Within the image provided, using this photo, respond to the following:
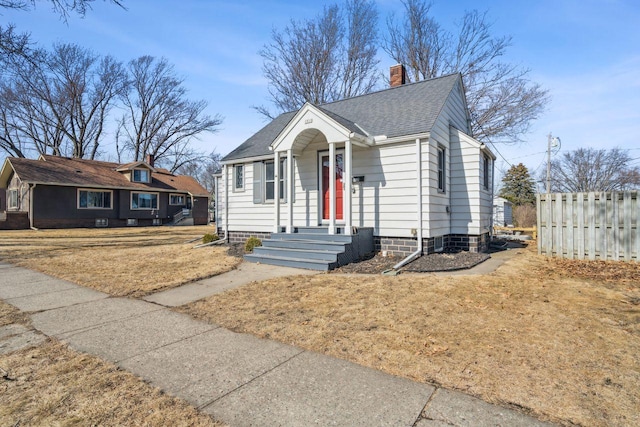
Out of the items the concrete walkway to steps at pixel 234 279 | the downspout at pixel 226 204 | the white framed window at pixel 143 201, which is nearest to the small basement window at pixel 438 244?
the concrete walkway to steps at pixel 234 279

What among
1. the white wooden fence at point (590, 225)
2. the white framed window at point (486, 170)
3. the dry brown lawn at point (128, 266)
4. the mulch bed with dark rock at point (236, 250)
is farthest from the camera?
the white framed window at point (486, 170)

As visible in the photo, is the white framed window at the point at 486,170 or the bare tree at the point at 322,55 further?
the bare tree at the point at 322,55

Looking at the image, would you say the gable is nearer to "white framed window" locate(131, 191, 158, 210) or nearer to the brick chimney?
the brick chimney

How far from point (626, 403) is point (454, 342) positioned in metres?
1.37

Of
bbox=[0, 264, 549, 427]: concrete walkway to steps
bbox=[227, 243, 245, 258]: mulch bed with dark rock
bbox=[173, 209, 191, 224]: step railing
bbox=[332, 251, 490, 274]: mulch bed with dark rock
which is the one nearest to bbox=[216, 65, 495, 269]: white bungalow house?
bbox=[332, 251, 490, 274]: mulch bed with dark rock

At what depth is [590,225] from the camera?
8.22 meters

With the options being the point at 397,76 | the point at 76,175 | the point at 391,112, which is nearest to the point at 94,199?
the point at 76,175

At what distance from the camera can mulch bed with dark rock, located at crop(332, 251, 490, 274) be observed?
287 inches

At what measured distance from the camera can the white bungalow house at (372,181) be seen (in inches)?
340

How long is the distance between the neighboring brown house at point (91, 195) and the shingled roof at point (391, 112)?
64.2 ft

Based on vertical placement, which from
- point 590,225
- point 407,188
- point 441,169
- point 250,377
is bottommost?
point 250,377

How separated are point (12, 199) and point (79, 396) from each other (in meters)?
33.0

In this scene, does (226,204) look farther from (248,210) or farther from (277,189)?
(277,189)

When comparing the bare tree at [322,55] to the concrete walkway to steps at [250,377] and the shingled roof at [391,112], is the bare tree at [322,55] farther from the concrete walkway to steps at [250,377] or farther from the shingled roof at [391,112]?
the concrete walkway to steps at [250,377]
